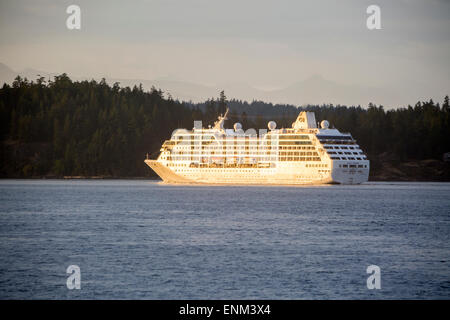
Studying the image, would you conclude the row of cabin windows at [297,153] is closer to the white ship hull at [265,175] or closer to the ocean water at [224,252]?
the white ship hull at [265,175]

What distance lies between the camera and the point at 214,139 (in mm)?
144750

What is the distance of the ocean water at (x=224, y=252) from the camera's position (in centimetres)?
3547

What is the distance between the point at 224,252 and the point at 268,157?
8999cm

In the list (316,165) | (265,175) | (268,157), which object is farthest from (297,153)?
(265,175)

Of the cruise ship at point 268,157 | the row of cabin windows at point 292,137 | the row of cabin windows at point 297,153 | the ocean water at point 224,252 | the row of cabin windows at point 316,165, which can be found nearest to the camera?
the ocean water at point 224,252

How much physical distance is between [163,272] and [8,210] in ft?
148

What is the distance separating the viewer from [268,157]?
136 m

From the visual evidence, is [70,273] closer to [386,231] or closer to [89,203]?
[386,231]

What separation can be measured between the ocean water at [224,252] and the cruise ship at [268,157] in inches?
1863

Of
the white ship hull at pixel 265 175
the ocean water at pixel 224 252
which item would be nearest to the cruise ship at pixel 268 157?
the white ship hull at pixel 265 175

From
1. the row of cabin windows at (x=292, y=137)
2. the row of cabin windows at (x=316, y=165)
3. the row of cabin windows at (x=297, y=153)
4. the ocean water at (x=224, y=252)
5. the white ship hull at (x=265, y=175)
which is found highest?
the row of cabin windows at (x=292, y=137)

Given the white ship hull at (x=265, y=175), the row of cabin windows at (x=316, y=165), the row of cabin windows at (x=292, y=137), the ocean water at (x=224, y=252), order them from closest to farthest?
the ocean water at (x=224, y=252) < the row of cabin windows at (x=316, y=165) < the white ship hull at (x=265, y=175) < the row of cabin windows at (x=292, y=137)
